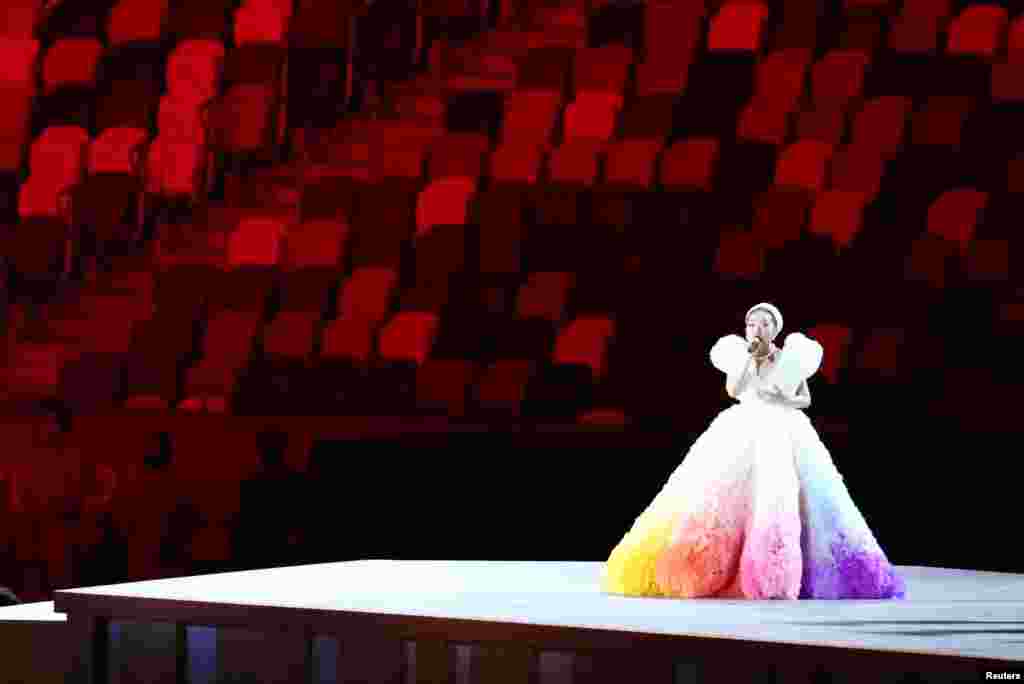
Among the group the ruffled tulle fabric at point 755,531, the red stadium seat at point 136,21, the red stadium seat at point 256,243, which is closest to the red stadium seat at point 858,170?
the red stadium seat at point 256,243

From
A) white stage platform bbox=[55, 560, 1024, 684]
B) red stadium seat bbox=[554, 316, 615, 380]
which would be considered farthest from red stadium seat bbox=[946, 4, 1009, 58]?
white stage platform bbox=[55, 560, 1024, 684]

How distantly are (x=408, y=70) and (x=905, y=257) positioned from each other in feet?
3.66

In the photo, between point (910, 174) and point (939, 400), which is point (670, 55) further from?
point (939, 400)

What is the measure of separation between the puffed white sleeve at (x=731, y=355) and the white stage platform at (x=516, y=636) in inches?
11.1

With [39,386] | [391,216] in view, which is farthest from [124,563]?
[391,216]

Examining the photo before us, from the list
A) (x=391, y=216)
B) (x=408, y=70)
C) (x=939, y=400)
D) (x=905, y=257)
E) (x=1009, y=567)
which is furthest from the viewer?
(x=408, y=70)

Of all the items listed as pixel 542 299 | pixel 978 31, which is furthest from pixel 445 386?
pixel 978 31

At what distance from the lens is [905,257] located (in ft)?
8.89

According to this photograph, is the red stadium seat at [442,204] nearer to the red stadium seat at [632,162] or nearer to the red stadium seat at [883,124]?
the red stadium seat at [632,162]

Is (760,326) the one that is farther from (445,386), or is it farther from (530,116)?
(530,116)

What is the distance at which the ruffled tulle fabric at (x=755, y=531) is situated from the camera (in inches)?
62.1

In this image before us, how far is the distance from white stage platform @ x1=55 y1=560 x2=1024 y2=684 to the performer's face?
0.30 meters

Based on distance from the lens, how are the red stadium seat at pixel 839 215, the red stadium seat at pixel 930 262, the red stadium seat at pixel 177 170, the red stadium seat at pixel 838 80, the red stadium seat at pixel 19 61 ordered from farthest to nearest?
1. the red stadium seat at pixel 19 61
2. the red stadium seat at pixel 177 170
3. the red stadium seat at pixel 838 80
4. the red stadium seat at pixel 839 215
5. the red stadium seat at pixel 930 262

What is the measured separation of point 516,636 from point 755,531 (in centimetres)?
40
